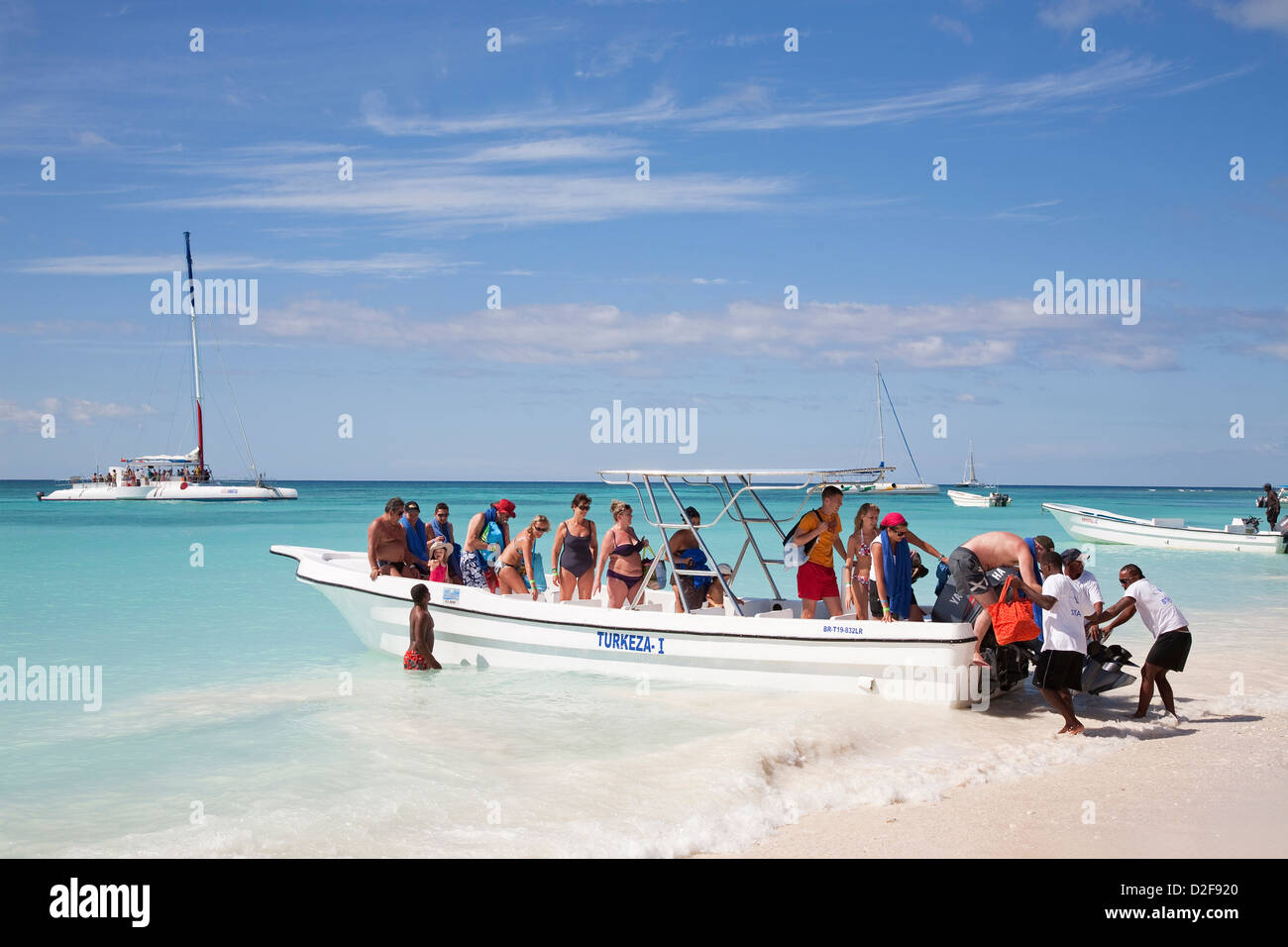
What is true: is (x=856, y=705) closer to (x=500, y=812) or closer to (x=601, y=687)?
(x=601, y=687)

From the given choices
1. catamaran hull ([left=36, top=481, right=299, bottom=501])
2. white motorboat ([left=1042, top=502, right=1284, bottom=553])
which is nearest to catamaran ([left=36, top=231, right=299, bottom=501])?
catamaran hull ([left=36, top=481, right=299, bottom=501])

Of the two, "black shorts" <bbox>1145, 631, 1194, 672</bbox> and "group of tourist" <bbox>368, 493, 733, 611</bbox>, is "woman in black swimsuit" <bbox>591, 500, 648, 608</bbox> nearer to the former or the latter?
"group of tourist" <bbox>368, 493, 733, 611</bbox>

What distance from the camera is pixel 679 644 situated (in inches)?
331

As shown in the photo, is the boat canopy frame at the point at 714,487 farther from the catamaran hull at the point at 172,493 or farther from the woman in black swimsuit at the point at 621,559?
the catamaran hull at the point at 172,493

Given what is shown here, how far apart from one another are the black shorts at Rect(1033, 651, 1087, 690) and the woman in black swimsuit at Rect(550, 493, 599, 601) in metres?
4.52

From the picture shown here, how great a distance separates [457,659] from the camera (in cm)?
954

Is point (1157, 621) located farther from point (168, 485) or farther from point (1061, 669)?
point (168, 485)

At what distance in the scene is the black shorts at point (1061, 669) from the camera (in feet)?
21.7

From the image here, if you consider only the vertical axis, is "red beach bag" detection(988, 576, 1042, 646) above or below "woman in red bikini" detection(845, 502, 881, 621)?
below

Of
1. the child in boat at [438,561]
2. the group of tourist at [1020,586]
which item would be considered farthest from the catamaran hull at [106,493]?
the group of tourist at [1020,586]

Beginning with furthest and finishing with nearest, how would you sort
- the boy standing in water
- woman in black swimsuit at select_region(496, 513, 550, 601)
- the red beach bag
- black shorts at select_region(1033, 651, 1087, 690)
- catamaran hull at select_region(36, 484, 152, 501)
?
catamaran hull at select_region(36, 484, 152, 501) < woman in black swimsuit at select_region(496, 513, 550, 601) < the boy standing in water < the red beach bag < black shorts at select_region(1033, 651, 1087, 690)

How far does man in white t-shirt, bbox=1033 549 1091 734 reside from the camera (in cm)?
650

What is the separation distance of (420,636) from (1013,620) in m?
5.48
